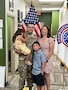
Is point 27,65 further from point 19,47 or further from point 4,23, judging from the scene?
point 4,23

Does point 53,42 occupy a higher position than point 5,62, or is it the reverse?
point 53,42

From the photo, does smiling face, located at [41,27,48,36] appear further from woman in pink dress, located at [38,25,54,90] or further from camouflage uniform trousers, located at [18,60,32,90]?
camouflage uniform trousers, located at [18,60,32,90]

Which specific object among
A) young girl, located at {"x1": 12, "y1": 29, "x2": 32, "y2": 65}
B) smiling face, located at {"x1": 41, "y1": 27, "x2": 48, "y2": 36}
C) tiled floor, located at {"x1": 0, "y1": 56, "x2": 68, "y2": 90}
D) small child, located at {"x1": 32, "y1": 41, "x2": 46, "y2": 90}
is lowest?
tiled floor, located at {"x1": 0, "y1": 56, "x2": 68, "y2": 90}

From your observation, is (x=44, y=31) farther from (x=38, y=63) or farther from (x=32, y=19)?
(x=38, y=63)

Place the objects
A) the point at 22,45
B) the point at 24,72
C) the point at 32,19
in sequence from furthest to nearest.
→ the point at 32,19 < the point at 24,72 < the point at 22,45

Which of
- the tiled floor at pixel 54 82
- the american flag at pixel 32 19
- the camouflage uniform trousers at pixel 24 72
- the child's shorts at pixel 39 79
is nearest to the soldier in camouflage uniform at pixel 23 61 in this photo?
the camouflage uniform trousers at pixel 24 72

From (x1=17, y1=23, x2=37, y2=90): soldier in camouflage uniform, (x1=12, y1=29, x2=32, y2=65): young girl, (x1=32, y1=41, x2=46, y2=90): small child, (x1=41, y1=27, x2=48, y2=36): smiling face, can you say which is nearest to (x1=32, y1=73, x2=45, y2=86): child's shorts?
(x1=32, y1=41, x2=46, y2=90): small child

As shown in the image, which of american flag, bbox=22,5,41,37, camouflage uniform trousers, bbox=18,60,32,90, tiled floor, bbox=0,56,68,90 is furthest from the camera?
tiled floor, bbox=0,56,68,90

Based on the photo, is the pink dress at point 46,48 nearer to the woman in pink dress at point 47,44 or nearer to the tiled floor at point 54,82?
the woman in pink dress at point 47,44

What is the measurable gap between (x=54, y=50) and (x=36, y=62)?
57 centimetres

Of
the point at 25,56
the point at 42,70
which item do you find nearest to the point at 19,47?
the point at 25,56

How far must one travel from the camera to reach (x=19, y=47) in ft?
11.3

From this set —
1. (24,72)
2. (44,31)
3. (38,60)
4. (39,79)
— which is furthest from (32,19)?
(39,79)

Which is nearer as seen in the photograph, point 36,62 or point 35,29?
point 36,62
